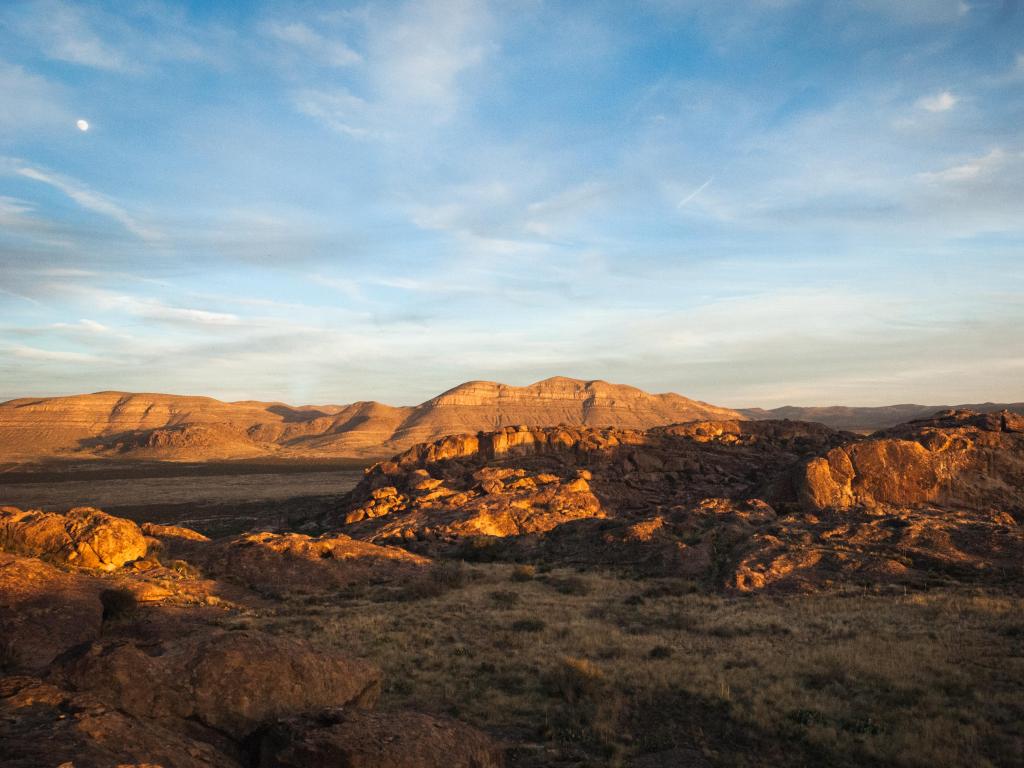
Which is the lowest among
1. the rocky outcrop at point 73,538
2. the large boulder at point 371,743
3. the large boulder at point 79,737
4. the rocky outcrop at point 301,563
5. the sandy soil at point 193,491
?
the sandy soil at point 193,491

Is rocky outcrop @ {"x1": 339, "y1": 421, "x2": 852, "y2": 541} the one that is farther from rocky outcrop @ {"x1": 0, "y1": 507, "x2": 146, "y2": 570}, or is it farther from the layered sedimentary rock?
rocky outcrop @ {"x1": 0, "y1": 507, "x2": 146, "y2": 570}

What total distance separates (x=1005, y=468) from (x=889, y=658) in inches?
1000

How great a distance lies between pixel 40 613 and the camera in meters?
14.6

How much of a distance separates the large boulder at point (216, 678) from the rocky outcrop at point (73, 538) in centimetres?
1999

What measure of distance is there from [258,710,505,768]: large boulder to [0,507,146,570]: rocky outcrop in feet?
74.3

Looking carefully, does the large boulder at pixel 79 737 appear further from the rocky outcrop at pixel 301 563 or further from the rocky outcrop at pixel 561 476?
the rocky outcrop at pixel 561 476

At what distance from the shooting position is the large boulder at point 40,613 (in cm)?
1334

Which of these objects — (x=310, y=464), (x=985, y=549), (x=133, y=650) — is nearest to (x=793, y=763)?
(x=133, y=650)

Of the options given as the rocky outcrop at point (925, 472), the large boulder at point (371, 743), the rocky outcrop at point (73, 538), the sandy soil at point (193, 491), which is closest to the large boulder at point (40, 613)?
the rocky outcrop at point (73, 538)

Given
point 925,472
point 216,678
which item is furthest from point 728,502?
point 216,678

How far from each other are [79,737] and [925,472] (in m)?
36.7

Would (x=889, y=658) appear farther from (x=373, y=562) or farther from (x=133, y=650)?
(x=373, y=562)

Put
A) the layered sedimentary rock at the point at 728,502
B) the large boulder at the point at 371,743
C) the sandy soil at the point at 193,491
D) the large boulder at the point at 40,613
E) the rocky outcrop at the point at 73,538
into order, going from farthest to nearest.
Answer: the sandy soil at the point at 193,491 → the rocky outcrop at the point at 73,538 → the layered sedimentary rock at the point at 728,502 → the large boulder at the point at 40,613 → the large boulder at the point at 371,743

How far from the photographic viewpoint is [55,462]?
410 ft
